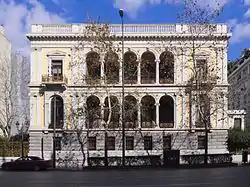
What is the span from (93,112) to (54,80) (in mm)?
7506

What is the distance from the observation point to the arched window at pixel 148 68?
183 feet

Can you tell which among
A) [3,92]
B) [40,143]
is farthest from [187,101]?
[3,92]

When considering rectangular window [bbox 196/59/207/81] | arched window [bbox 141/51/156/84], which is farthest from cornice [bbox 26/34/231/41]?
rectangular window [bbox 196/59/207/81]

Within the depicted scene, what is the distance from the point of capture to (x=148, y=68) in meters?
57.4

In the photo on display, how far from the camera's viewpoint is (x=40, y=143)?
178 ft

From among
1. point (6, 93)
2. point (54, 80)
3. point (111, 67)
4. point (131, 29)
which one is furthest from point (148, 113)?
point (6, 93)

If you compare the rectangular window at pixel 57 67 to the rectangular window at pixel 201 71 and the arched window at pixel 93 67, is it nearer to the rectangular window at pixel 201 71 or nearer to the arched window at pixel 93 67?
the arched window at pixel 93 67

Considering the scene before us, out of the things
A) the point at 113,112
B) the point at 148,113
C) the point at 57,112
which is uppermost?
the point at 113,112

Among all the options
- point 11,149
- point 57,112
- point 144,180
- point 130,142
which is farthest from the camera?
point 57,112

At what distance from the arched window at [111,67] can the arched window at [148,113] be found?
5.17m

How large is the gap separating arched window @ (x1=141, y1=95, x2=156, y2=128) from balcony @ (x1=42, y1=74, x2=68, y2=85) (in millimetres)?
9424

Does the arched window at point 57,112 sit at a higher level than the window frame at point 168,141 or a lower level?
higher

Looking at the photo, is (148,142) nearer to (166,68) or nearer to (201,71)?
(166,68)

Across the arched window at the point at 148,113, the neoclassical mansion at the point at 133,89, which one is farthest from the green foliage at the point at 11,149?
the arched window at the point at 148,113
